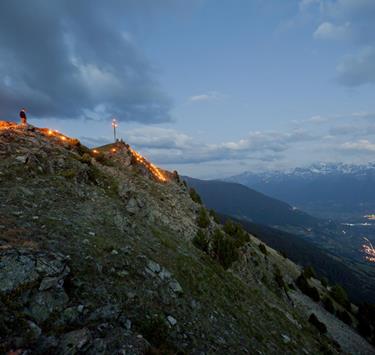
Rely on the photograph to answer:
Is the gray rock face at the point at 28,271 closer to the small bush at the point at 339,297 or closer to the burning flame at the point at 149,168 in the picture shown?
the burning flame at the point at 149,168

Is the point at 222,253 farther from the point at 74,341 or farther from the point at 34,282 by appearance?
the point at 74,341

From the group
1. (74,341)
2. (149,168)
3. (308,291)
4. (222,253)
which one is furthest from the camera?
(308,291)

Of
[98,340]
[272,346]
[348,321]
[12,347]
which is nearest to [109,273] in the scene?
[98,340]

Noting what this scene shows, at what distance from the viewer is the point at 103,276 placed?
46.6ft

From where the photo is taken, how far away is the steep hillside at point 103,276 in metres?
10.2

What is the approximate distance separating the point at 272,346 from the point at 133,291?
13404 millimetres

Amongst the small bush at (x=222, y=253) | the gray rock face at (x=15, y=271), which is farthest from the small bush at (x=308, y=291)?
the gray rock face at (x=15, y=271)

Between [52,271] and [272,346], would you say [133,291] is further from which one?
[272,346]

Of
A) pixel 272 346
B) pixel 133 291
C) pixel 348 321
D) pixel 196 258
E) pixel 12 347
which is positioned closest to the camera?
pixel 12 347

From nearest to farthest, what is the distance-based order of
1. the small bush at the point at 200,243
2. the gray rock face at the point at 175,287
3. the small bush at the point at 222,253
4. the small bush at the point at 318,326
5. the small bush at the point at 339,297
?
the gray rock face at the point at 175,287, the small bush at the point at 200,243, the small bush at the point at 222,253, the small bush at the point at 318,326, the small bush at the point at 339,297

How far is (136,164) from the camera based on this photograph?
50.5m

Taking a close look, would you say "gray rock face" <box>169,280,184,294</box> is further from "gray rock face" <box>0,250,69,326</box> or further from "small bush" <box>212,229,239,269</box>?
"small bush" <box>212,229,239,269</box>

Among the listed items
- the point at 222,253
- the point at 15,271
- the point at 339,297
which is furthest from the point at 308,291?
the point at 15,271

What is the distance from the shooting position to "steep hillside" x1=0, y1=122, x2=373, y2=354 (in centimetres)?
1025
